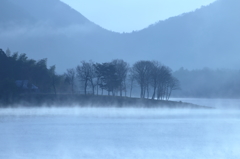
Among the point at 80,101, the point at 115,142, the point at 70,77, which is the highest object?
the point at 70,77

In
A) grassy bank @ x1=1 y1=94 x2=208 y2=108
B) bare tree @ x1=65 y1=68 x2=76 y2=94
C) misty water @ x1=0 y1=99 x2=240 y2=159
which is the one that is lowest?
misty water @ x1=0 y1=99 x2=240 y2=159

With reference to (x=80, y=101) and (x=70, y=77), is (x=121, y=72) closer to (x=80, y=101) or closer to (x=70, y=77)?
(x=70, y=77)

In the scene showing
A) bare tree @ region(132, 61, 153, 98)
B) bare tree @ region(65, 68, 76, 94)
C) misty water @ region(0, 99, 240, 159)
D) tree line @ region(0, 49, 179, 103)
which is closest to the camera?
misty water @ region(0, 99, 240, 159)

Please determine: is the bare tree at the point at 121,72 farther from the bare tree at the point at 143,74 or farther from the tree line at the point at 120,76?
the bare tree at the point at 143,74

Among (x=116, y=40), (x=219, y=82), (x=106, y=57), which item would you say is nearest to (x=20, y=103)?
(x=219, y=82)

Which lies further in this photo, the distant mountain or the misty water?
the distant mountain

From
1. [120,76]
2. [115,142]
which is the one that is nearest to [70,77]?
[120,76]

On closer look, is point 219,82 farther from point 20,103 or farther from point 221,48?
point 20,103

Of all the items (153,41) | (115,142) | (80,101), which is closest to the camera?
(115,142)

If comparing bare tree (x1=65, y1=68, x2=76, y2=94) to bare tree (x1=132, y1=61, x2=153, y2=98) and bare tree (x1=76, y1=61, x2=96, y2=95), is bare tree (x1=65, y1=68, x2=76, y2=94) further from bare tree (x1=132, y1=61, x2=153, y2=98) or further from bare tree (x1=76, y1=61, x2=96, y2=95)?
bare tree (x1=132, y1=61, x2=153, y2=98)

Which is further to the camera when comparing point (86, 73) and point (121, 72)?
point (121, 72)

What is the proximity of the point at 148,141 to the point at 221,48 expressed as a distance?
97.6 metres

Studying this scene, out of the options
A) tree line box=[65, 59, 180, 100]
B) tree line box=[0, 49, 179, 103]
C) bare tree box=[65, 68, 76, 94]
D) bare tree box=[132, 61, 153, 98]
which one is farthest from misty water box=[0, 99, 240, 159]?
bare tree box=[65, 68, 76, 94]

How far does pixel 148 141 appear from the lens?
2169cm
